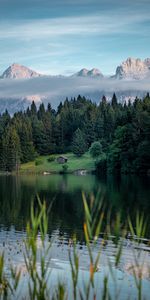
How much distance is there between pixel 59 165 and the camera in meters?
158

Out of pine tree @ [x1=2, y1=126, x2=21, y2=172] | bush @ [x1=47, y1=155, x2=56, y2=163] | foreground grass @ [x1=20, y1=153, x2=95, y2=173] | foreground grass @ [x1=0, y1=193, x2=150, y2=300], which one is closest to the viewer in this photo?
foreground grass @ [x1=0, y1=193, x2=150, y2=300]

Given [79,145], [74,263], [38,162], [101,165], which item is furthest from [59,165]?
[74,263]

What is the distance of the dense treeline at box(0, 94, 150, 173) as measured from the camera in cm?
12012

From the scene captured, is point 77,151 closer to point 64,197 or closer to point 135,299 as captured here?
point 64,197

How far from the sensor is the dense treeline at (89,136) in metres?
120

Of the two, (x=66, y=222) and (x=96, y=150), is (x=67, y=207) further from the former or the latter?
(x=96, y=150)

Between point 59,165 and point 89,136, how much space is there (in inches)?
921

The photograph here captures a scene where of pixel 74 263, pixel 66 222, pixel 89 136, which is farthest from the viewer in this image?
pixel 89 136

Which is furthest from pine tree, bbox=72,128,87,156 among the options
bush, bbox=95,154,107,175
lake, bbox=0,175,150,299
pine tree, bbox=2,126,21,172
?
lake, bbox=0,175,150,299

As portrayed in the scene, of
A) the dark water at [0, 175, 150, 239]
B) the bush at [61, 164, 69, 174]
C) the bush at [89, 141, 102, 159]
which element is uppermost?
the dark water at [0, 175, 150, 239]

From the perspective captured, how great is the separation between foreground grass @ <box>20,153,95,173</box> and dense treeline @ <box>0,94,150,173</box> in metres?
2.94

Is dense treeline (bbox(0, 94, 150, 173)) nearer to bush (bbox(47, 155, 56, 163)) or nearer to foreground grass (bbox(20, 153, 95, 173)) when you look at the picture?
foreground grass (bbox(20, 153, 95, 173))

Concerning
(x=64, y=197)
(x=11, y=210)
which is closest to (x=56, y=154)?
(x=64, y=197)

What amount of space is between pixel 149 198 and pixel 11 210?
19.2 metres
